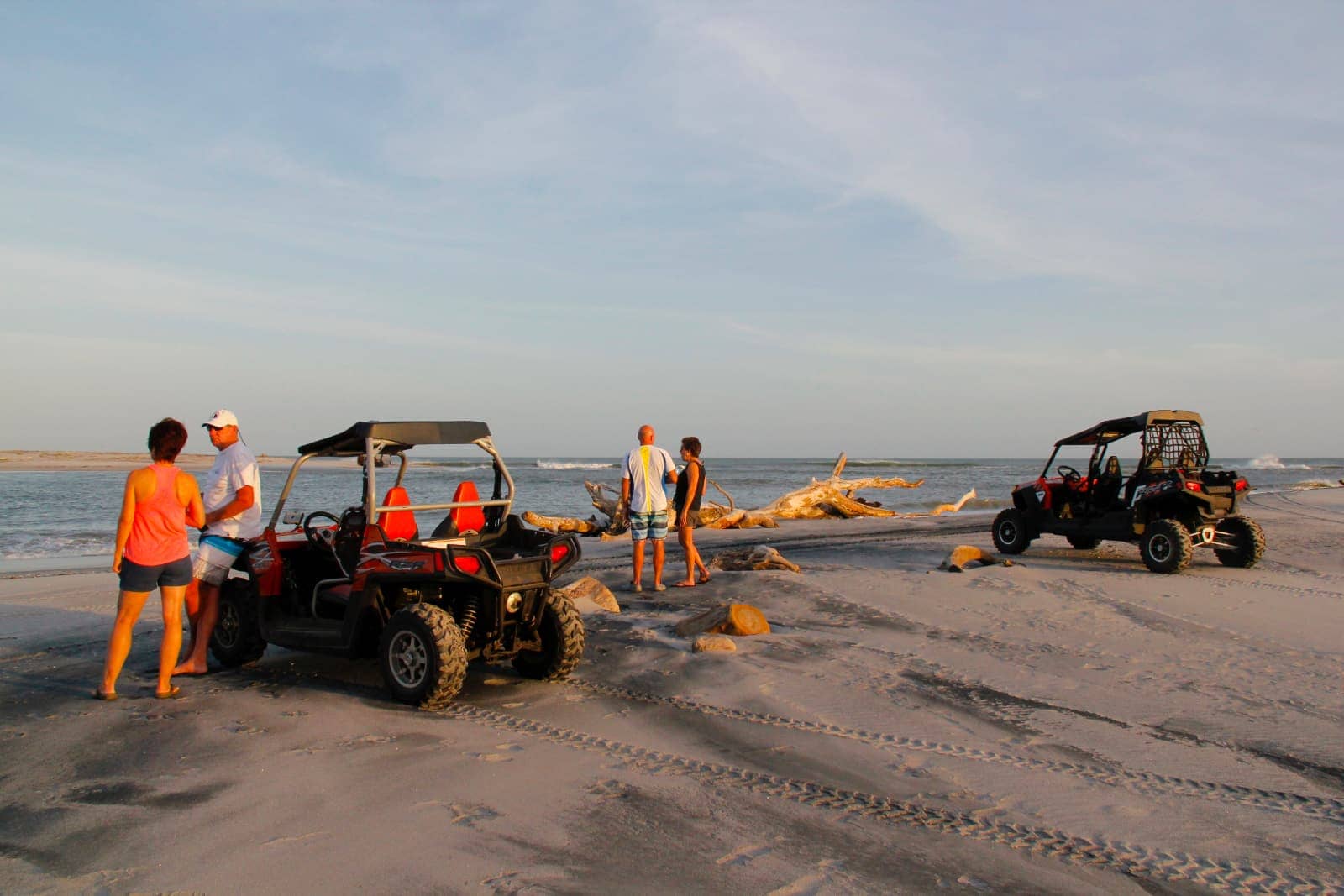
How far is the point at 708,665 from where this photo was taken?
6.30 metres

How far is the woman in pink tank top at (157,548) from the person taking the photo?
5492mm

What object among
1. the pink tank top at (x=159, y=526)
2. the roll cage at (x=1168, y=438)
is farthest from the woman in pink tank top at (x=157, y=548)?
the roll cage at (x=1168, y=438)

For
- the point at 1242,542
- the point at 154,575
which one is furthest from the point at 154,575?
the point at 1242,542

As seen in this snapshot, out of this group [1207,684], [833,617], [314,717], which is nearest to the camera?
[314,717]

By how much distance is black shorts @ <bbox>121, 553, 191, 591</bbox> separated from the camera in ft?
18.0

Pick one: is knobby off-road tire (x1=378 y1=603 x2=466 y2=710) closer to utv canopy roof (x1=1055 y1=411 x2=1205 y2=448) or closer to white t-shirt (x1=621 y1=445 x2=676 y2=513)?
white t-shirt (x1=621 y1=445 x2=676 y2=513)

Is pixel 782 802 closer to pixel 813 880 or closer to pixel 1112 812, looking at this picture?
pixel 813 880

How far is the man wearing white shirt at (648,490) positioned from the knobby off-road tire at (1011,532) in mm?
6046

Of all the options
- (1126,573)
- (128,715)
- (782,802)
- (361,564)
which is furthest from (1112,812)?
(1126,573)

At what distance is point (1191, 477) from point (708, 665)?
8126 millimetres

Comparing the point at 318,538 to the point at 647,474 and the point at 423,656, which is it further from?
the point at 647,474

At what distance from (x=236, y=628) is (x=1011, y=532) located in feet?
34.7

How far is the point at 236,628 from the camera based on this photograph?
21.3 feet

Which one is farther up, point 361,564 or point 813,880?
point 361,564
